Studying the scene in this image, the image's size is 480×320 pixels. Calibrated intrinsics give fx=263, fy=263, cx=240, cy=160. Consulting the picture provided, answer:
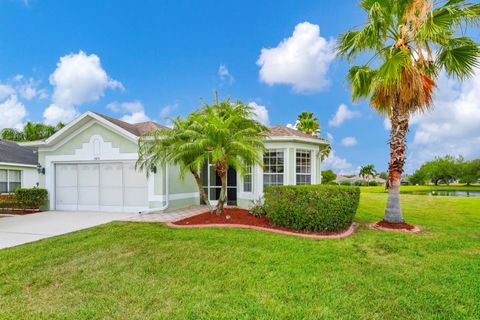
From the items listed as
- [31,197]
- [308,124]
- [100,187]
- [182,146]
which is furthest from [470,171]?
[31,197]

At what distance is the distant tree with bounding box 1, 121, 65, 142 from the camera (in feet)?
108

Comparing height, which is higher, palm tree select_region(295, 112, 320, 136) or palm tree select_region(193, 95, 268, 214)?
palm tree select_region(295, 112, 320, 136)

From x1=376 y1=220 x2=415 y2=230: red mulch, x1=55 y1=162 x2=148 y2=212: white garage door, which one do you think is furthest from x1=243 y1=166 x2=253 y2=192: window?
x1=376 y1=220 x2=415 y2=230: red mulch

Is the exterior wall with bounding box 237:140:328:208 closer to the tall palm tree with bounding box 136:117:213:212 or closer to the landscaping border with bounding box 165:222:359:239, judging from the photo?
the tall palm tree with bounding box 136:117:213:212

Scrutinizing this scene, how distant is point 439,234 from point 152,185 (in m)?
11.3

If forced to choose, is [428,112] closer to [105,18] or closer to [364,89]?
[364,89]

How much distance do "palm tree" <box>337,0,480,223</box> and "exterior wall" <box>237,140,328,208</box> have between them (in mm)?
3530

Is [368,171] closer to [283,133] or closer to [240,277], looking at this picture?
[283,133]

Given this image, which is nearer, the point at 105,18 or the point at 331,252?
the point at 331,252

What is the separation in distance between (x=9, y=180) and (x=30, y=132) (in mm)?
17444

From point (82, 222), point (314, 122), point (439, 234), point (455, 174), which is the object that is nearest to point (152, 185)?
point (82, 222)

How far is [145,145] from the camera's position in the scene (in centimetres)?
1181

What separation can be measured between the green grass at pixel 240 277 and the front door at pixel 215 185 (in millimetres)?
6481

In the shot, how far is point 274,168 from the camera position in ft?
40.3
